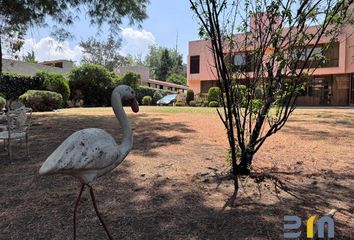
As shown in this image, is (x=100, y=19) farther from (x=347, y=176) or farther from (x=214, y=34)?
(x=347, y=176)

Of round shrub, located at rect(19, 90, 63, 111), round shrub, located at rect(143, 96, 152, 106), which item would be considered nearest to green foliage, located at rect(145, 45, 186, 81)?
round shrub, located at rect(143, 96, 152, 106)

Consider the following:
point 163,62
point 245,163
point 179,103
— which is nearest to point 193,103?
point 179,103

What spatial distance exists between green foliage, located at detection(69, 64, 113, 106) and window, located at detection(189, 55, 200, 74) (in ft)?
32.1

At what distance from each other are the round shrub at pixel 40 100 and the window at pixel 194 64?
689 inches

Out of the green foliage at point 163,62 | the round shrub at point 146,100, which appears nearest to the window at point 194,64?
the round shrub at point 146,100

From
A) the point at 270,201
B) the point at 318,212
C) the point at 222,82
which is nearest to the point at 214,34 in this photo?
the point at 222,82

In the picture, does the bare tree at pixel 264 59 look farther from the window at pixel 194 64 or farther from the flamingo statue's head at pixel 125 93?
the window at pixel 194 64

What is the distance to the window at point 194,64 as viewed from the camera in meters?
31.3

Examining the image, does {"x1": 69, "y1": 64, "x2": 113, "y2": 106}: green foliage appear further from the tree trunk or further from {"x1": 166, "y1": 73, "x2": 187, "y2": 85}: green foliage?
{"x1": 166, "y1": 73, "x2": 187, "y2": 85}: green foliage

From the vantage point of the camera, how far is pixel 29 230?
3.01m

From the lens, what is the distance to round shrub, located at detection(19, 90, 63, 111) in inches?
595

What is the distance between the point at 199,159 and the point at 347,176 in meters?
2.20

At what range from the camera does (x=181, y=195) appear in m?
3.82

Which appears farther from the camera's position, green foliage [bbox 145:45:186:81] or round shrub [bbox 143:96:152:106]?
green foliage [bbox 145:45:186:81]
